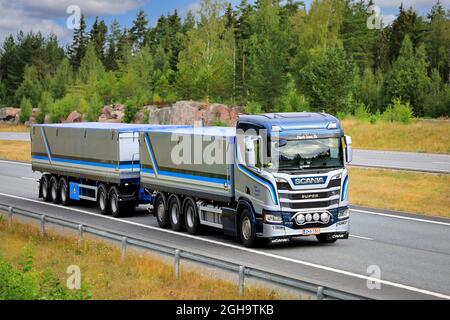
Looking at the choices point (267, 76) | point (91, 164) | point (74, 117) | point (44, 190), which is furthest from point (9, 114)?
point (91, 164)

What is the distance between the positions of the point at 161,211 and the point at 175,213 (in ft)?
2.66

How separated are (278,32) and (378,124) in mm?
33868

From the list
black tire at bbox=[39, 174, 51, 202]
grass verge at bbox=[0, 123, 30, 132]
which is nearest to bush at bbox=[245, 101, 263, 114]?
grass verge at bbox=[0, 123, 30, 132]

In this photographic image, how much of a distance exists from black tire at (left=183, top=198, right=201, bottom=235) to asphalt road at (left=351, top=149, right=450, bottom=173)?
17.6 meters

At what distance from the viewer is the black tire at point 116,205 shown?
90.8ft

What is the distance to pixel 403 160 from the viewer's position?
46.3 metres

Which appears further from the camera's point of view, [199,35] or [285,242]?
[199,35]

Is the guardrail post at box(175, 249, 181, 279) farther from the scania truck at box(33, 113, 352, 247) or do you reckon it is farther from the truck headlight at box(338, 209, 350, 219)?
the truck headlight at box(338, 209, 350, 219)

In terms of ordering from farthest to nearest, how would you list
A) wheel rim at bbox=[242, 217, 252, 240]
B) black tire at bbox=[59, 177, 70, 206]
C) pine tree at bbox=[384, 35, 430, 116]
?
pine tree at bbox=[384, 35, 430, 116], black tire at bbox=[59, 177, 70, 206], wheel rim at bbox=[242, 217, 252, 240]

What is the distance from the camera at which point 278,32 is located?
9281 cm

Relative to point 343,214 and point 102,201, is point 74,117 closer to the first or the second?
point 102,201

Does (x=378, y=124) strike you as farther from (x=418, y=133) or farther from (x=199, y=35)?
(x=199, y=35)

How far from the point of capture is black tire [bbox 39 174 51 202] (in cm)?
3291
